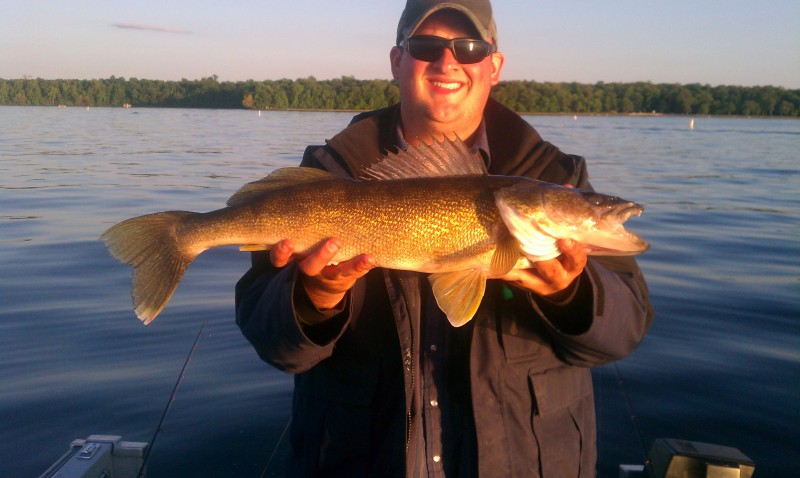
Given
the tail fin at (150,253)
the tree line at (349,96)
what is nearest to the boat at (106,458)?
the tail fin at (150,253)

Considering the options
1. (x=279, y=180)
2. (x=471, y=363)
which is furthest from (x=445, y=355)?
(x=279, y=180)

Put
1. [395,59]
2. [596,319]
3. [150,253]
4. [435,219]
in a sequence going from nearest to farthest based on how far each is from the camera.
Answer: [596,319], [435,219], [150,253], [395,59]

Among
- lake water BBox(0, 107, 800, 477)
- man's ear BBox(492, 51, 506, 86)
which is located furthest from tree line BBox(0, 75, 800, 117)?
man's ear BBox(492, 51, 506, 86)

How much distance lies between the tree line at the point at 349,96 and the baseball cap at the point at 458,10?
55.3 metres

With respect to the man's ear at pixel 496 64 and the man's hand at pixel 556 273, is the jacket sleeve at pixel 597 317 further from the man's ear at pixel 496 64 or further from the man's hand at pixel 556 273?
the man's ear at pixel 496 64

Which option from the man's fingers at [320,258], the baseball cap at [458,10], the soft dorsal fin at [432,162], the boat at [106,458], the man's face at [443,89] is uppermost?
the baseball cap at [458,10]

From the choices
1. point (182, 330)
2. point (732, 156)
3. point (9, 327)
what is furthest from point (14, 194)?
point (732, 156)

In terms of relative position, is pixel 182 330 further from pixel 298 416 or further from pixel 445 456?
pixel 445 456

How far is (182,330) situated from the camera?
266 inches

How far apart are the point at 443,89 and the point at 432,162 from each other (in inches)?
18.5

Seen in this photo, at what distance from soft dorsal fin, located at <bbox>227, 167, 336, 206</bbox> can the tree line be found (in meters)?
Answer: 55.9

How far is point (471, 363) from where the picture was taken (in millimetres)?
2621

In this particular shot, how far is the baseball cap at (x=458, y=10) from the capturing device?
10.8 ft

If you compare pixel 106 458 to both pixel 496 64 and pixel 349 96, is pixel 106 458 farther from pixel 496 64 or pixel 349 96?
pixel 349 96
